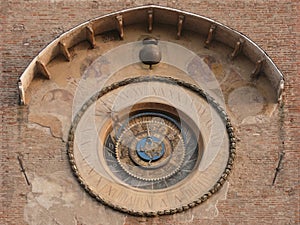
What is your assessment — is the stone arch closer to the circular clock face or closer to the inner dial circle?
the circular clock face

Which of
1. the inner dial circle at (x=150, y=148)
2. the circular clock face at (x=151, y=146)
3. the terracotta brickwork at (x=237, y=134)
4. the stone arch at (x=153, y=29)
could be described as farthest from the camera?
A: the stone arch at (x=153, y=29)

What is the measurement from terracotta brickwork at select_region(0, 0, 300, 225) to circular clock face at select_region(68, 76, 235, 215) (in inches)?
9.2

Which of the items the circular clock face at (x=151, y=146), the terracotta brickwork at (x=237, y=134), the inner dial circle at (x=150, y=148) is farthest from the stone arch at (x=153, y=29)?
the inner dial circle at (x=150, y=148)

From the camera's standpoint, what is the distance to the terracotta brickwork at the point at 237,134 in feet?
57.7

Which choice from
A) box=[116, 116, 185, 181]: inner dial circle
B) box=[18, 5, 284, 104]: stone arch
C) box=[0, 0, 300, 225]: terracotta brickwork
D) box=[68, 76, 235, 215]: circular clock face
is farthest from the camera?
box=[18, 5, 284, 104]: stone arch

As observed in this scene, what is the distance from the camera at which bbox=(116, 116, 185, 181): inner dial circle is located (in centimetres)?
1850

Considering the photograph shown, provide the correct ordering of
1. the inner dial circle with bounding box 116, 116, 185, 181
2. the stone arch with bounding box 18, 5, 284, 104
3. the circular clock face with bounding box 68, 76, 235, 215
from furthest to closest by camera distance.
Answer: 1. the stone arch with bounding box 18, 5, 284, 104
2. the inner dial circle with bounding box 116, 116, 185, 181
3. the circular clock face with bounding box 68, 76, 235, 215

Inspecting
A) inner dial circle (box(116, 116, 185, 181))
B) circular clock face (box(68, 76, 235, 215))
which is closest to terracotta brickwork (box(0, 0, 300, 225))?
circular clock face (box(68, 76, 235, 215))

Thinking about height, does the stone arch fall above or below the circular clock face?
above

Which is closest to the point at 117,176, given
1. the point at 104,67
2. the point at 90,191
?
the point at 90,191

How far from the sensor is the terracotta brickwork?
17594 millimetres

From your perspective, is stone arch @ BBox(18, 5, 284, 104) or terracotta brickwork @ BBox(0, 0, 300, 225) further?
stone arch @ BBox(18, 5, 284, 104)

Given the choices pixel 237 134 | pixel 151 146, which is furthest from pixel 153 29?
pixel 237 134

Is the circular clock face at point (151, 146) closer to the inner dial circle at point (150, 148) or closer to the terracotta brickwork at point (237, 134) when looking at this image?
the inner dial circle at point (150, 148)
